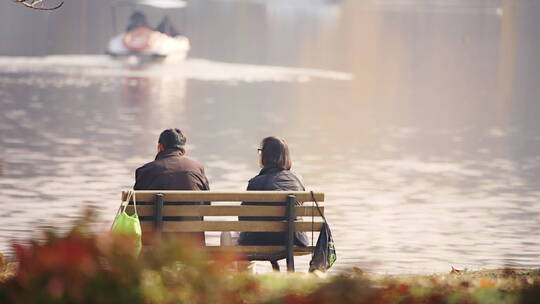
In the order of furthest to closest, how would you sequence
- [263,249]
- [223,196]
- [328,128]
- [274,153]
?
[328,128], [274,153], [263,249], [223,196]

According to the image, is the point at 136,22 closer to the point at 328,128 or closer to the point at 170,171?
the point at 328,128

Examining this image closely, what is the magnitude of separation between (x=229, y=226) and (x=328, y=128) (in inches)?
804

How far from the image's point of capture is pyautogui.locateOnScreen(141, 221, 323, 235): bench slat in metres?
8.84

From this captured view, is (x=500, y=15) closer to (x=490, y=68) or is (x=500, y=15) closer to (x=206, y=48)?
(x=206, y=48)

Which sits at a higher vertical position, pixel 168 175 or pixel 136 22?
pixel 168 175

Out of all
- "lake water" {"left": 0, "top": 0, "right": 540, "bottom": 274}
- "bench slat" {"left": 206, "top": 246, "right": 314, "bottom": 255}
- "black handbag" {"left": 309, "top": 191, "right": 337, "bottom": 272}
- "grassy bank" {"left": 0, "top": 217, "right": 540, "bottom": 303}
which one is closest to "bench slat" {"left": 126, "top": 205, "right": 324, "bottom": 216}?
"black handbag" {"left": 309, "top": 191, "right": 337, "bottom": 272}

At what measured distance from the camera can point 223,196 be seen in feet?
Answer: 29.0

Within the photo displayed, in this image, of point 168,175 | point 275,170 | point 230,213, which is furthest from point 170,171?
point 230,213

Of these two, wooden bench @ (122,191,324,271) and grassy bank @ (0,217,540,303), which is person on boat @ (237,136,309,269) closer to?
wooden bench @ (122,191,324,271)

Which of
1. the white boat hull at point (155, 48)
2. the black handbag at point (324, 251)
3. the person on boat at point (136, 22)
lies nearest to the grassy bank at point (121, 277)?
the black handbag at point (324, 251)

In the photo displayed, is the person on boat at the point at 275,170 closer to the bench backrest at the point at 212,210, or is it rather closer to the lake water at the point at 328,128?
the bench backrest at the point at 212,210

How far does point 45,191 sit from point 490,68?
3798cm

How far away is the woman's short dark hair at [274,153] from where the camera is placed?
9.54 m

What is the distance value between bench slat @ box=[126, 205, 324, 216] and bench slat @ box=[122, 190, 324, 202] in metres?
0.05
